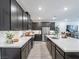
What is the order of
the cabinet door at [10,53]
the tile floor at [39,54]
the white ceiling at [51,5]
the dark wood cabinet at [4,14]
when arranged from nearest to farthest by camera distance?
the dark wood cabinet at [4,14] → the cabinet door at [10,53] → the white ceiling at [51,5] → the tile floor at [39,54]

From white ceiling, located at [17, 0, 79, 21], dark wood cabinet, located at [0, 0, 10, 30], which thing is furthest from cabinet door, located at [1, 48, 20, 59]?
white ceiling, located at [17, 0, 79, 21]

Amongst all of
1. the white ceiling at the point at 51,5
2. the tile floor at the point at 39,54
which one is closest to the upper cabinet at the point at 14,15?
the white ceiling at the point at 51,5

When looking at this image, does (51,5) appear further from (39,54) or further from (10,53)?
(10,53)

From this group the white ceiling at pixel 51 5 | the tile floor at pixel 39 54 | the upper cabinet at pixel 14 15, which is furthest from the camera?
the tile floor at pixel 39 54

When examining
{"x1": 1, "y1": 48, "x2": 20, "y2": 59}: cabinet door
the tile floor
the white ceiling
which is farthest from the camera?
the tile floor

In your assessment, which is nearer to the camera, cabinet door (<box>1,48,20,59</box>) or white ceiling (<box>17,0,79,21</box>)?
cabinet door (<box>1,48,20,59</box>)

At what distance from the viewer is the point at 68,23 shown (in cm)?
1295

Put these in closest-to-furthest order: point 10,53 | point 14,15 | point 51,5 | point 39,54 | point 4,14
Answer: point 4,14
point 10,53
point 14,15
point 51,5
point 39,54

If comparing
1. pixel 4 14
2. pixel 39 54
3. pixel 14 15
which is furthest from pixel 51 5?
pixel 4 14

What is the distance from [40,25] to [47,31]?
1280mm

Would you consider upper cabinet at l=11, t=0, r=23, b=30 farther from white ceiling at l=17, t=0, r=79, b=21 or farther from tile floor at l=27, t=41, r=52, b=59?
tile floor at l=27, t=41, r=52, b=59

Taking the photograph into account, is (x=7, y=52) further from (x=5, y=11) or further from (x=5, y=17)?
(x=5, y=11)

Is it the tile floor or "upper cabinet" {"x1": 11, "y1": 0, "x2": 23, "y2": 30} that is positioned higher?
"upper cabinet" {"x1": 11, "y1": 0, "x2": 23, "y2": 30}

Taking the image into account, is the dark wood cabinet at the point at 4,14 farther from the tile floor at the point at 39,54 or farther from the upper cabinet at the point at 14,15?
the tile floor at the point at 39,54
